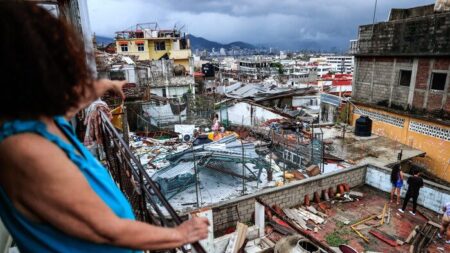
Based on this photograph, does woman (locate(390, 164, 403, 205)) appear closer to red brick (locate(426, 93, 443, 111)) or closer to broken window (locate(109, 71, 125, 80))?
red brick (locate(426, 93, 443, 111))

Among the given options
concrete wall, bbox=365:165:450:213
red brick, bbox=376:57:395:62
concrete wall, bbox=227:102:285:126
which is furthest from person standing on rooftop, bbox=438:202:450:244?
concrete wall, bbox=227:102:285:126

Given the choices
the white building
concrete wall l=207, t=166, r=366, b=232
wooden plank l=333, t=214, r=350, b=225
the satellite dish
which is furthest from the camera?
the white building

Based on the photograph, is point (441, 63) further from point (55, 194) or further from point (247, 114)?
point (55, 194)

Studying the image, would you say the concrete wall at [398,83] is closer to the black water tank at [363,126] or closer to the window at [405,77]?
the window at [405,77]

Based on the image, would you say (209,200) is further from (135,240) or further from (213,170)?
(135,240)

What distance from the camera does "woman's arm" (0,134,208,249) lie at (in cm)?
97

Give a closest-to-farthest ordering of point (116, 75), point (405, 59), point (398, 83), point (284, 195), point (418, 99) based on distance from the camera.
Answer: point (284, 195) → point (418, 99) → point (405, 59) → point (398, 83) → point (116, 75)

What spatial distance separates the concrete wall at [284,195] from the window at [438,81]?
6.69 m

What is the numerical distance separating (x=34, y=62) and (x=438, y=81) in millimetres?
18725

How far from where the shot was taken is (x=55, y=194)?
0.98 m

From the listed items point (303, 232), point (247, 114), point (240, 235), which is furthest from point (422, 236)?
point (247, 114)

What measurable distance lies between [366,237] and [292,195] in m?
2.82

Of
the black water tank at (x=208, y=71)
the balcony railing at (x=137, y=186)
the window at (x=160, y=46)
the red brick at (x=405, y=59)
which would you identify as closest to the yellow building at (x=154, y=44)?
the window at (x=160, y=46)

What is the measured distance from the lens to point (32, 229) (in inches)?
44.3
